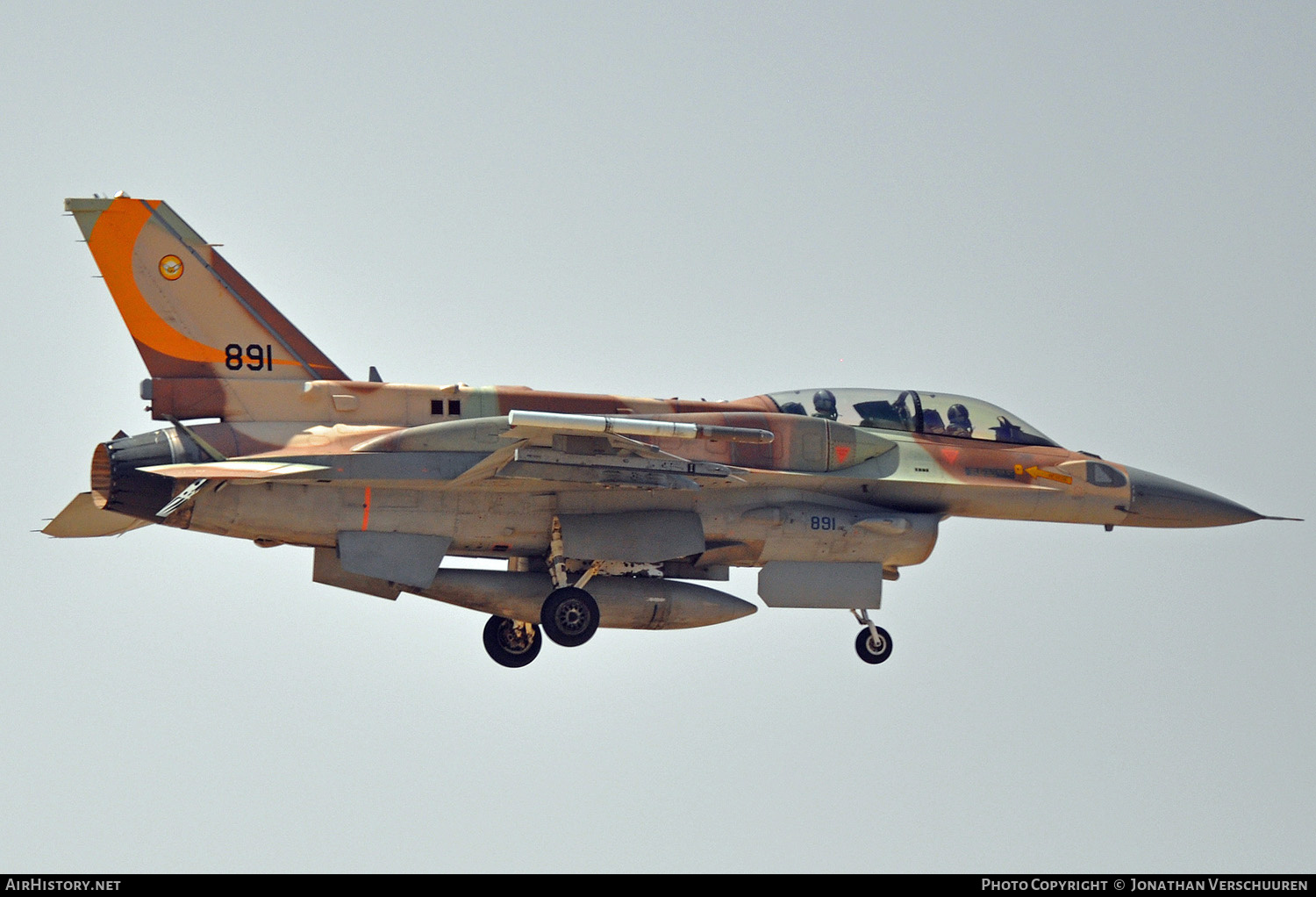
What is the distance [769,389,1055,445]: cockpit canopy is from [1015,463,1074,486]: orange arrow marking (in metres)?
0.40

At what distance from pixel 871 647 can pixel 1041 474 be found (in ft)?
9.38

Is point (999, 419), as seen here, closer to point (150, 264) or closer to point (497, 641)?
point (497, 641)

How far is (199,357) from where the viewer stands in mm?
21500

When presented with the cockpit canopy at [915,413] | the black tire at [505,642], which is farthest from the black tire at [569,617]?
the cockpit canopy at [915,413]

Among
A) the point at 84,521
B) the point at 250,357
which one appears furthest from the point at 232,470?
the point at 84,521

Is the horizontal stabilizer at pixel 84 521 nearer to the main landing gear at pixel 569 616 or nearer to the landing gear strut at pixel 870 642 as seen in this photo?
the main landing gear at pixel 569 616

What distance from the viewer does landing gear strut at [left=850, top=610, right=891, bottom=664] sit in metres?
23.5

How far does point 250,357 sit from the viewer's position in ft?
70.9

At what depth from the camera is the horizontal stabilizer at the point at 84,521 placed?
2133 centimetres

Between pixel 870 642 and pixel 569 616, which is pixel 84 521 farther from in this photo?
pixel 870 642

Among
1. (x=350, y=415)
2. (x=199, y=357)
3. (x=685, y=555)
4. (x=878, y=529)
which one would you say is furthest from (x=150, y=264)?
(x=878, y=529)

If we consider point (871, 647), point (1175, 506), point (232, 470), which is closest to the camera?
point (232, 470)

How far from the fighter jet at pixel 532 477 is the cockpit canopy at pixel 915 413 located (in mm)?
23

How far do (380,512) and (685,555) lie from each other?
134 inches
